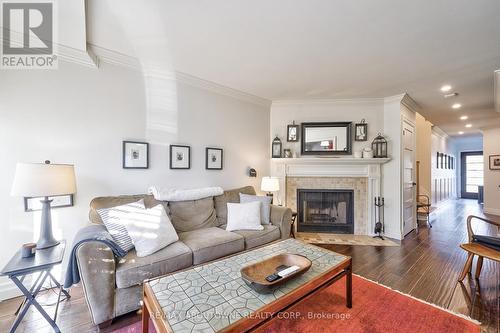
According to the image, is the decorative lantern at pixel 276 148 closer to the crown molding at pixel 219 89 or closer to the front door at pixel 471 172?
the crown molding at pixel 219 89

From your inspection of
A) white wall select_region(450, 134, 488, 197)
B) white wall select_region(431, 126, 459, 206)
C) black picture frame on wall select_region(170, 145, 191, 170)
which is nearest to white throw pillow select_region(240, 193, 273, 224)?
black picture frame on wall select_region(170, 145, 191, 170)

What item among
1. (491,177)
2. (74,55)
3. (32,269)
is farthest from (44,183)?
(491,177)

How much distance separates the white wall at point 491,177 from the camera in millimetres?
5828

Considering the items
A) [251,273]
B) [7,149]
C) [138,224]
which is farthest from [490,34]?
[7,149]

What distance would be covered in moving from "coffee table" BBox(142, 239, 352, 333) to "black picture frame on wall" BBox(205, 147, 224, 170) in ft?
5.76

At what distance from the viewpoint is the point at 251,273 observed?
5.11 ft

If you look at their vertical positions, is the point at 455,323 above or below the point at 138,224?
below

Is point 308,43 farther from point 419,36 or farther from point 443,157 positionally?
point 443,157

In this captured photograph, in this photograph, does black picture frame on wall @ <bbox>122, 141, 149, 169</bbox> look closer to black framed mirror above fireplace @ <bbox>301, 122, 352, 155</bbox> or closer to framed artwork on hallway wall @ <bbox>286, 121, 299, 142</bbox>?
framed artwork on hallway wall @ <bbox>286, 121, 299, 142</bbox>

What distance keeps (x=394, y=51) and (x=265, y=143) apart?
7.62 feet

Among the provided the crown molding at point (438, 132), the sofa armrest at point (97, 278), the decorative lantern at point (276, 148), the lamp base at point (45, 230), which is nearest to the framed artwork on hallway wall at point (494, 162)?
the crown molding at point (438, 132)

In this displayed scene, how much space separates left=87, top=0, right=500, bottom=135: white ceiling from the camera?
1.74 m

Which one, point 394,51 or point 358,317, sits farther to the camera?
point 394,51

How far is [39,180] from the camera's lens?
1620 millimetres
